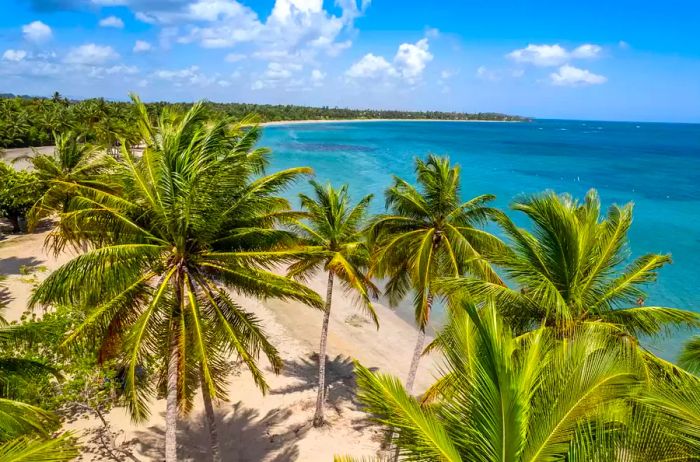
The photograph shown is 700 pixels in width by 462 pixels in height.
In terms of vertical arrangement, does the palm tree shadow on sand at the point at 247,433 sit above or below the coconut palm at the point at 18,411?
below

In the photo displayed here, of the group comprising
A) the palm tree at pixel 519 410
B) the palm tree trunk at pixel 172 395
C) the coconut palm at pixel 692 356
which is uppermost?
the palm tree at pixel 519 410

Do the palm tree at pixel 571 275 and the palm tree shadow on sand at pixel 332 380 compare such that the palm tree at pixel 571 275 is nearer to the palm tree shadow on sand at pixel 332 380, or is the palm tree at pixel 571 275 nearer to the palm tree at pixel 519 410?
the palm tree at pixel 519 410

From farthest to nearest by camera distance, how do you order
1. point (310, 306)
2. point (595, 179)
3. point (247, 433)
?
point (595, 179), point (247, 433), point (310, 306)

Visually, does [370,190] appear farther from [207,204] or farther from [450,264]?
[207,204]

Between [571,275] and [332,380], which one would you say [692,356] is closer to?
[571,275]

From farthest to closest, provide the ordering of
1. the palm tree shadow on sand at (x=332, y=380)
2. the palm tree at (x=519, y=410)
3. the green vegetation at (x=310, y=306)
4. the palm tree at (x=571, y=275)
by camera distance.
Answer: the palm tree shadow on sand at (x=332, y=380)
the palm tree at (x=571, y=275)
the green vegetation at (x=310, y=306)
the palm tree at (x=519, y=410)

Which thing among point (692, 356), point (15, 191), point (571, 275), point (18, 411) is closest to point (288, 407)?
point (18, 411)

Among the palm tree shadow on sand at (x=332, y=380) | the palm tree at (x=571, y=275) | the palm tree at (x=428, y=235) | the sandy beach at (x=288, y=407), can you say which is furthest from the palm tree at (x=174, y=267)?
the palm tree shadow on sand at (x=332, y=380)
